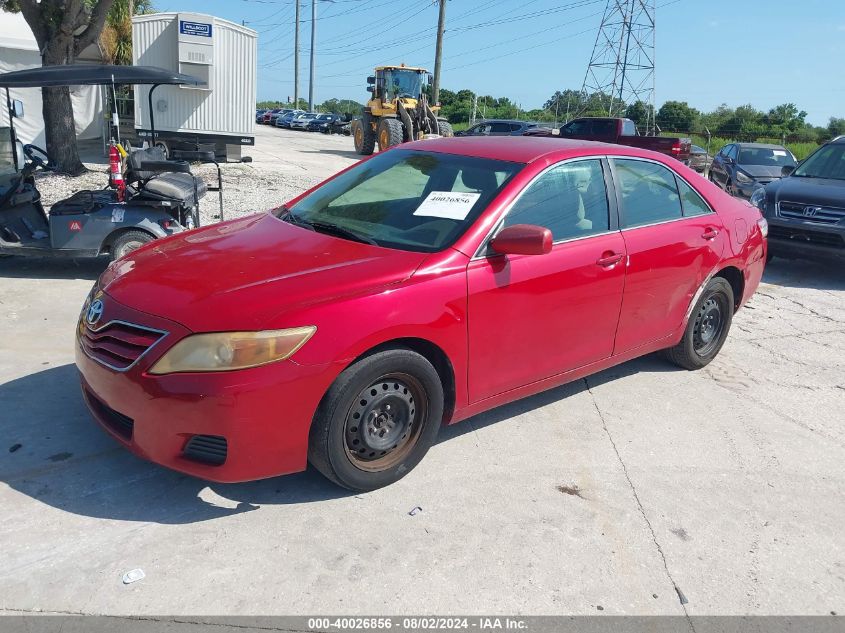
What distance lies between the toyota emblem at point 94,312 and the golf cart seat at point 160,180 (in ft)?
11.8

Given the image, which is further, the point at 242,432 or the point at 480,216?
the point at 480,216

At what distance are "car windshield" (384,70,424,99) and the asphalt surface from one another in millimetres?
22612

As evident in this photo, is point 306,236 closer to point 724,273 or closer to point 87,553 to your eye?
point 87,553

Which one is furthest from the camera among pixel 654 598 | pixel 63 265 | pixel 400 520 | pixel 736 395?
pixel 63 265

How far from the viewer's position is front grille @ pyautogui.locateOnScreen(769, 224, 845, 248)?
8.45 metres

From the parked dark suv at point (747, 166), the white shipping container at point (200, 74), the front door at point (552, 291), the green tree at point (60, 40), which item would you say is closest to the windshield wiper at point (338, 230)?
the front door at point (552, 291)

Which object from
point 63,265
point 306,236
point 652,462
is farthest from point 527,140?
point 63,265

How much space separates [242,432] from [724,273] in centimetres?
385

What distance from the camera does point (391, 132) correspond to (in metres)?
22.4

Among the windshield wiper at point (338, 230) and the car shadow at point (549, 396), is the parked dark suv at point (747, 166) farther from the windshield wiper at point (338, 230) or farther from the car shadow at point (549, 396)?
the windshield wiper at point (338, 230)

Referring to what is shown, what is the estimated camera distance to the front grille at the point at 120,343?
3049 millimetres

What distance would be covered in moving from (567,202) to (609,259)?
0.41 metres

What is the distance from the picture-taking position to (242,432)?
2.95 metres

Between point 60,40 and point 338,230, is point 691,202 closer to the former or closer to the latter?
point 338,230
